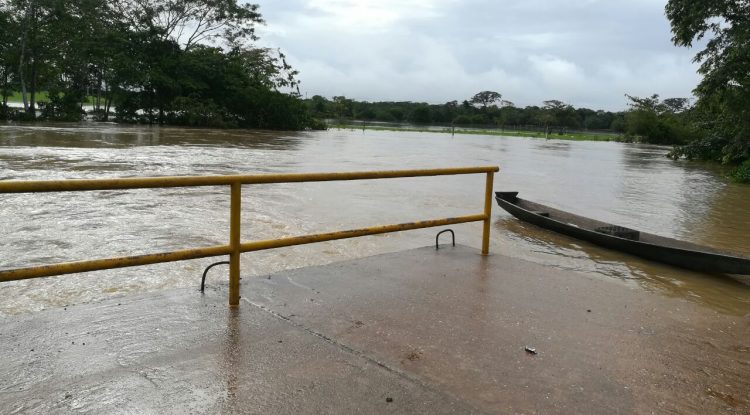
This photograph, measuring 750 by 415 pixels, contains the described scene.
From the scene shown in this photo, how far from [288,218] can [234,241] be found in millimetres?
6460

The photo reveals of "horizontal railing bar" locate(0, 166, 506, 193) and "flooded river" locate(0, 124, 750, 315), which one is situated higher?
"horizontal railing bar" locate(0, 166, 506, 193)

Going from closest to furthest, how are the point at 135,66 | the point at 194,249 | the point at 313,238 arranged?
1. the point at 194,249
2. the point at 313,238
3. the point at 135,66

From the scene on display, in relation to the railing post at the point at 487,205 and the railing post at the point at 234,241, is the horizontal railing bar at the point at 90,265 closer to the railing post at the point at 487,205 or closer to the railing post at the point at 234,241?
the railing post at the point at 234,241

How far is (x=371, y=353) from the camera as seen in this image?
3.46 meters

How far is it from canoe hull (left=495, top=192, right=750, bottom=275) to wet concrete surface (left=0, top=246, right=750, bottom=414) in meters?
1.95

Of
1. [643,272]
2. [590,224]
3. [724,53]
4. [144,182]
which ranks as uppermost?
[724,53]

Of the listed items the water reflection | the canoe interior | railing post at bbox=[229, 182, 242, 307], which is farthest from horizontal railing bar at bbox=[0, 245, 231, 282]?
the canoe interior

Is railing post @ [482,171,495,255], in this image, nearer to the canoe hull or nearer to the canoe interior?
the canoe hull

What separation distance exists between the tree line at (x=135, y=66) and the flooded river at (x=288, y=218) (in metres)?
20.3

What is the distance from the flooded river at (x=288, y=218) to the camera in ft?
21.2

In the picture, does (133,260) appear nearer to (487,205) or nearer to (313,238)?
→ (313,238)

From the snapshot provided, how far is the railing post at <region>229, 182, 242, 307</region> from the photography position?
12.8 feet

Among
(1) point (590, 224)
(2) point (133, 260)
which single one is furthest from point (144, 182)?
(1) point (590, 224)

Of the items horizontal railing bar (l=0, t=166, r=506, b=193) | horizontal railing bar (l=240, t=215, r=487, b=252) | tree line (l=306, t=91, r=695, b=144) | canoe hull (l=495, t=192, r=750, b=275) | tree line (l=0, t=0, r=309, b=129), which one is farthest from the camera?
tree line (l=306, t=91, r=695, b=144)
